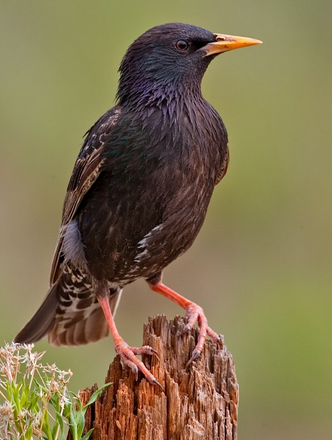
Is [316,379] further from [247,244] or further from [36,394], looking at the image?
[36,394]

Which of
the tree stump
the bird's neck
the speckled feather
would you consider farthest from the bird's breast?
the tree stump

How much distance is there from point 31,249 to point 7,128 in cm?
153

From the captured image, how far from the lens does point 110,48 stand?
34.4 ft

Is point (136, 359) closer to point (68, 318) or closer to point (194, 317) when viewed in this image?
point (194, 317)

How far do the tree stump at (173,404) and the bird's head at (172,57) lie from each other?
1747 mm

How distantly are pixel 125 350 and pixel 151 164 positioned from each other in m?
1.21

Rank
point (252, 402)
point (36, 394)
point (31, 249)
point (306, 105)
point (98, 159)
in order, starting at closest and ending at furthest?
point (36, 394)
point (98, 159)
point (252, 402)
point (31, 249)
point (306, 105)

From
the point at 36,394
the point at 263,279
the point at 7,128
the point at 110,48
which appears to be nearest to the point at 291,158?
the point at 263,279

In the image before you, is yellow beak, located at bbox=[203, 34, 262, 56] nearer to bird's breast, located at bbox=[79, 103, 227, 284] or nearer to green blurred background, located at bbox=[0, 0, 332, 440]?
bird's breast, located at bbox=[79, 103, 227, 284]

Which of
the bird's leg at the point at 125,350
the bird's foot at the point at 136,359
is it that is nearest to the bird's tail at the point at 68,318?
the bird's leg at the point at 125,350

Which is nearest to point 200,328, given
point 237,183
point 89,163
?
point 89,163

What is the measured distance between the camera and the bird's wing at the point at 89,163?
5.90 metres

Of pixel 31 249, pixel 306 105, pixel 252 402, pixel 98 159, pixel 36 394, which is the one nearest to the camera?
pixel 36 394

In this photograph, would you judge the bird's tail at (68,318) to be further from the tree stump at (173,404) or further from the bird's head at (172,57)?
the bird's head at (172,57)
